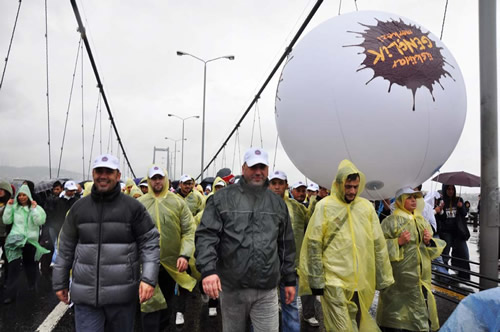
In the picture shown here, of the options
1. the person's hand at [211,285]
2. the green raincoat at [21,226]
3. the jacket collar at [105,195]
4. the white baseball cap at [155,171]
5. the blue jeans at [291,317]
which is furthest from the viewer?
the green raincoat at [21,226]

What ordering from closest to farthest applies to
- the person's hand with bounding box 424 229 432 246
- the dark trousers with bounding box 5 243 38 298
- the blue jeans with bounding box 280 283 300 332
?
the blue jeans with bounding box 280 283 300 332, the person's hand with bounding box 424 229 432 246, the dark trousers with bounding box 5 243 38 298

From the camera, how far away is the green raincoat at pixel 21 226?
4.48 metres

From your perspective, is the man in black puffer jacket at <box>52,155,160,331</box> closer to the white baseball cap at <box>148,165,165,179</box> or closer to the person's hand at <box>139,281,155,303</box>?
the person's hand at <box>139,281,155,303</box>

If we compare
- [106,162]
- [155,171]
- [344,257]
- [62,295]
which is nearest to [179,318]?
[155,171]

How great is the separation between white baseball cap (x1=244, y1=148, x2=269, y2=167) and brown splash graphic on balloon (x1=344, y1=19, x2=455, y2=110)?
957mm

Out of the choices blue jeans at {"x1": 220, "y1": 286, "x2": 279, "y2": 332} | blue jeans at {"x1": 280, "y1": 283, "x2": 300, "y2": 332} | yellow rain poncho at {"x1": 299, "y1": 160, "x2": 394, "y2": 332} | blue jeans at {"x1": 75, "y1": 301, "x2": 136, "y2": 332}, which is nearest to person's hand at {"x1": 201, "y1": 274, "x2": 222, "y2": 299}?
blue jeans at {"x1": 220, "y1": 286, "x2": 279, "y2": 332}

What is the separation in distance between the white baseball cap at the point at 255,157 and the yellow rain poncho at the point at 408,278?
1.49m

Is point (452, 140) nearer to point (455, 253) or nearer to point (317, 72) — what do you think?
point (317, 72)

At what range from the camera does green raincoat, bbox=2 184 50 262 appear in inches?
177

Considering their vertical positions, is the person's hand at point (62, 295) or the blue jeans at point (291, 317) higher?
the person's hand at point (62, 295)

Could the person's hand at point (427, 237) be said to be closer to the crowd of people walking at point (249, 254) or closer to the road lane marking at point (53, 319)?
the crowd of people walking at point (249, 254)

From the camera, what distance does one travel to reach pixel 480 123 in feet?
11.5

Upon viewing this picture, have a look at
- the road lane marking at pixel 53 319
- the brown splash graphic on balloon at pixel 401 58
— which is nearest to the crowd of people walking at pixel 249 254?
the brown splash graphic on balloon at pixel 401 58

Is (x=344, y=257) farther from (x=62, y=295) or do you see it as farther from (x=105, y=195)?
(x=62, y=295)
